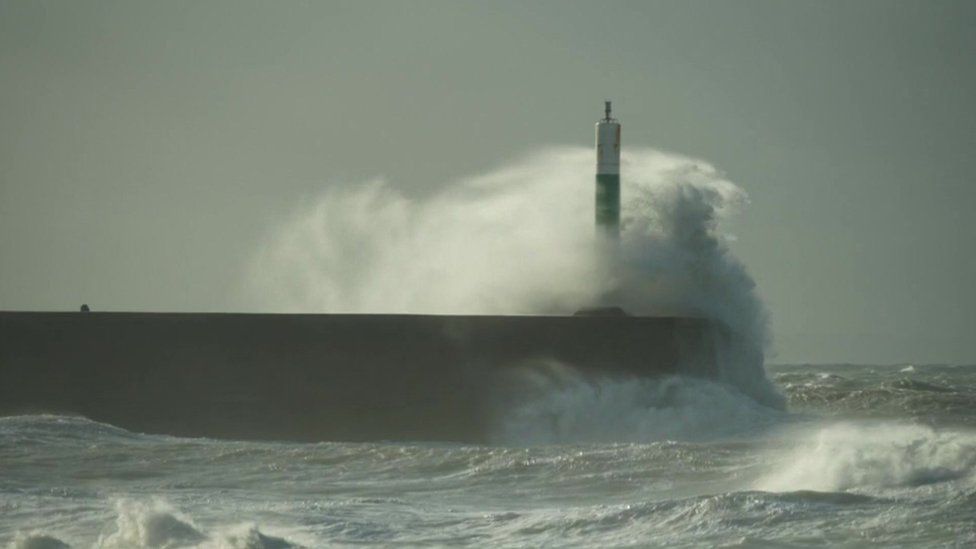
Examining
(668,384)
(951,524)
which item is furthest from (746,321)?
(951,524)

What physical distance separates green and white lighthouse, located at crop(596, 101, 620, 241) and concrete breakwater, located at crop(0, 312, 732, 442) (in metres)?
4.36

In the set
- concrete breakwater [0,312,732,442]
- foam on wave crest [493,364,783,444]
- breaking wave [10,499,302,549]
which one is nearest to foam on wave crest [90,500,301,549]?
breaking wave [10,499,302,549]

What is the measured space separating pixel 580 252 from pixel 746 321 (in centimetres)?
231

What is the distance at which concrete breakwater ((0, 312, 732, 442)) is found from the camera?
18109 mm

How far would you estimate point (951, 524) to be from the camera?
37.1ft

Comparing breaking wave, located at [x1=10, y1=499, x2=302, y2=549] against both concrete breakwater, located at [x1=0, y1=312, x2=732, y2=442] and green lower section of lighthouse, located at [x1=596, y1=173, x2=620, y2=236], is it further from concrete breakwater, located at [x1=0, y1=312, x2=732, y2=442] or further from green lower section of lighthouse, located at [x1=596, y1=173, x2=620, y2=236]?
green lower section of lighthouse, located at [x1=596, y1=173, x2=620, y2=236]

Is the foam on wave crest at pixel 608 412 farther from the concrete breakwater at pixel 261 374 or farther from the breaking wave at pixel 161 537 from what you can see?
the breaking wave at pixel 161 537

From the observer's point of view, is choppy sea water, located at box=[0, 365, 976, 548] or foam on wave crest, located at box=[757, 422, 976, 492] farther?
foam on wave crest, located at box=[757, 422, 976, 492]

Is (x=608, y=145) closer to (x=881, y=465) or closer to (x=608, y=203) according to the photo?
(x=608, y=203)

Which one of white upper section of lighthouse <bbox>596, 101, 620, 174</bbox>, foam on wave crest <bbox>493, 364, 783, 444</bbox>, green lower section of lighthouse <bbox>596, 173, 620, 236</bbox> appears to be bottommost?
foam on wave crest <bbox>493, 364, 783, 444</bbox>

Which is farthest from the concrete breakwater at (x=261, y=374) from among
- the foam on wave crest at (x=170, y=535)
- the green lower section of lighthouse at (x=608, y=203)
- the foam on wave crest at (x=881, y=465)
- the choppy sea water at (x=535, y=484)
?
the foam on wave crest at (x=170, y=535)

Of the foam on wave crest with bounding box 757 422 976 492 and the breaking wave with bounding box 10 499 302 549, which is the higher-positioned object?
the foam on wave crest with bounding box 757 422 976 492

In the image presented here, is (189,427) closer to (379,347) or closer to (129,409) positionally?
(129,409)

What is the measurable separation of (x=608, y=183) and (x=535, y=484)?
902 cm
